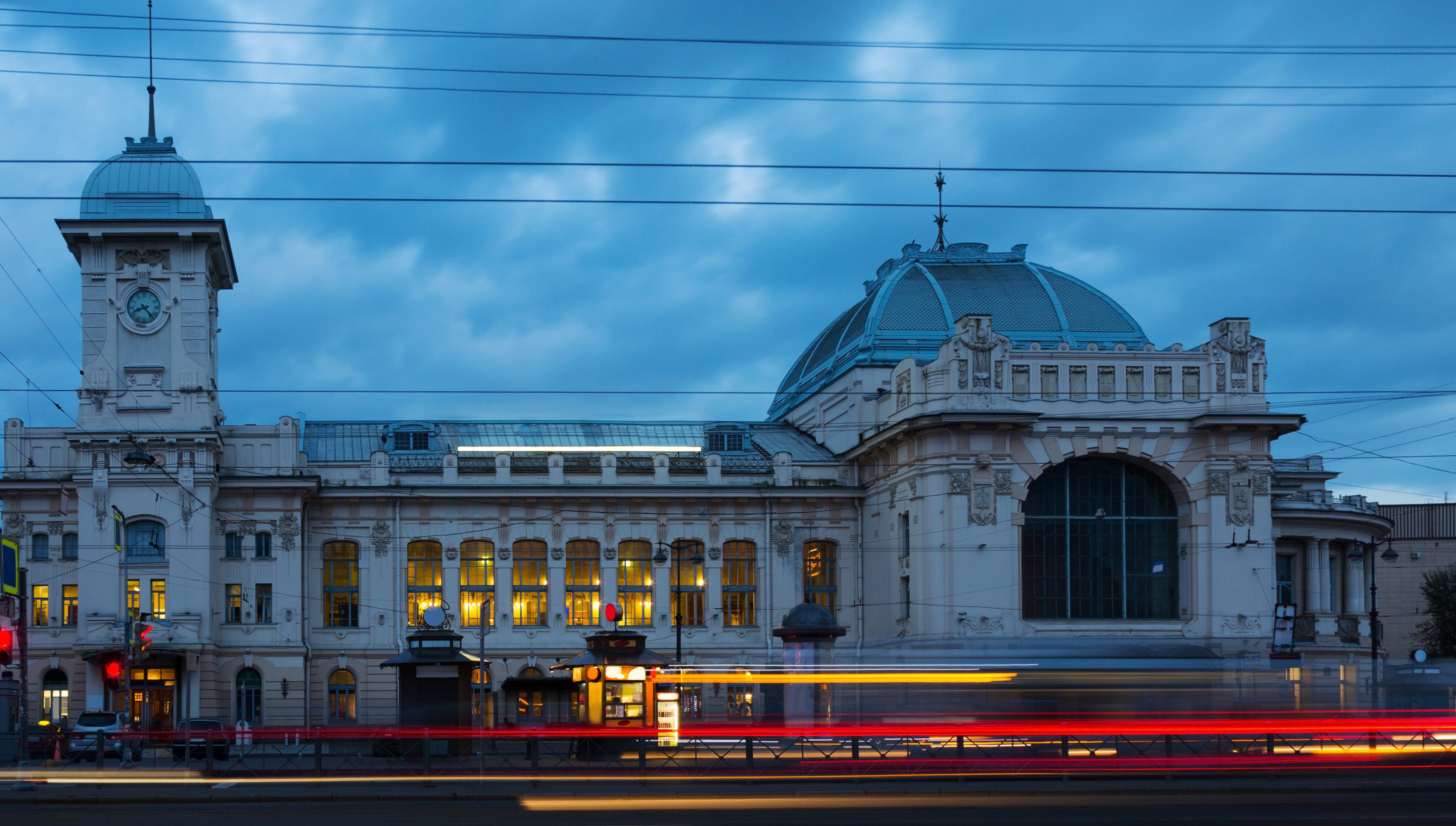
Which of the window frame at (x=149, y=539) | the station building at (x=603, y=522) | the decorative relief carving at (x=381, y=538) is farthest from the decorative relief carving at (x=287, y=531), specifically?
the window frame at (x=149, y=539)

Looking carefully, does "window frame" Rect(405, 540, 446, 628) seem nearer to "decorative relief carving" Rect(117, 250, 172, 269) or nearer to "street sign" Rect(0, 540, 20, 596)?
"decorative relief carving" Rect(117, 250, 172, 269)

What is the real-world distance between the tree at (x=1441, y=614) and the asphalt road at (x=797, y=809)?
53757 millimetres

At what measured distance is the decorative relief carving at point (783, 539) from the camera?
71.6m

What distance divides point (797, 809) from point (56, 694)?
46488 millimetres

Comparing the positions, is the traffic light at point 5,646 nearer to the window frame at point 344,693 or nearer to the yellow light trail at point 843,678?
the yellow light trail at point 843,678

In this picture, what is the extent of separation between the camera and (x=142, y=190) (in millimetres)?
65750

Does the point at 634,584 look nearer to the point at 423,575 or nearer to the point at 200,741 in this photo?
Result: the point at 423,575

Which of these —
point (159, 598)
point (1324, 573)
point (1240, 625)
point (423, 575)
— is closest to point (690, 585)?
point (423, 575)

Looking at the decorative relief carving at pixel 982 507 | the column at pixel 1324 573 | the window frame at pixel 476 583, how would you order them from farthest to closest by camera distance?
the column at pixel 1324 573, the window frame at pixel 476 583, the decorative relief carving at pixel 982 507

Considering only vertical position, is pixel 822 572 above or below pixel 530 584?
above

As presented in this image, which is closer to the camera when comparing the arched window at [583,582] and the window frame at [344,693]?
the window frame at [344,693]

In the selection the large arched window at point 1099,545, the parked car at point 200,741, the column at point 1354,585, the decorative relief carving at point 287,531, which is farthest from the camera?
the column at point 1354,585

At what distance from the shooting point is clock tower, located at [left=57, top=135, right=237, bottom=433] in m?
64.6

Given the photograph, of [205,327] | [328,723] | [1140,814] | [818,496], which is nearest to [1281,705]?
[1140,814]
